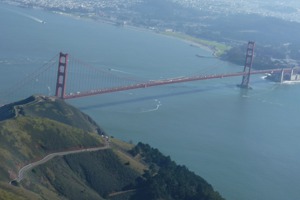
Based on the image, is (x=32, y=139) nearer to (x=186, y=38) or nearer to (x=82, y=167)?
(x=82, y=167)

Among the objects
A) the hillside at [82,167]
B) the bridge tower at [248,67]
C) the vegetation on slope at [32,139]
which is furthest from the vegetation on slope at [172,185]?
the bridge tower at [248,67]

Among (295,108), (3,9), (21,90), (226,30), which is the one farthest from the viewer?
(226,30)

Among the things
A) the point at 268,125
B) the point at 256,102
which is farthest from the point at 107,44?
the point at 268,125

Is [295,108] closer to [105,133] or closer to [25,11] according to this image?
[105,133]

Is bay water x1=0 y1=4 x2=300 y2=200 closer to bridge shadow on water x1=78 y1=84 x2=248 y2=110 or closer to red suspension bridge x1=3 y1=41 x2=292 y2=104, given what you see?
bridge shadow on water x1=78 y1=84 x2=248 y2=110

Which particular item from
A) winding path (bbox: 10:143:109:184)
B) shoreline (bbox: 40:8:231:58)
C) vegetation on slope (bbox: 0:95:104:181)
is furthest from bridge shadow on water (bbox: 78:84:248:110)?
shoreline (bbox: 40:8:231:58)
